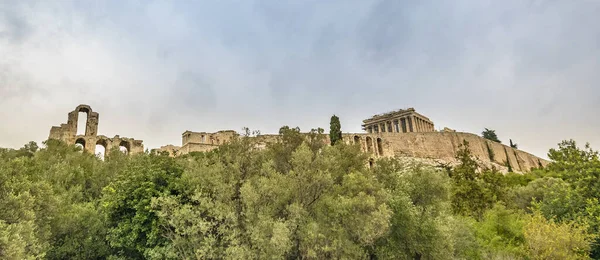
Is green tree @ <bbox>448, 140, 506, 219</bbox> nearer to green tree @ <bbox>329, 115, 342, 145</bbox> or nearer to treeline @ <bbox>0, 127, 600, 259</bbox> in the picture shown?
treeline @ <bbox>0, 127, 600, 259</bbox>

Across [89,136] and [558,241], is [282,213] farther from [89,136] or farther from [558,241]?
[89,136]

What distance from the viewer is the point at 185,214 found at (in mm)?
18266

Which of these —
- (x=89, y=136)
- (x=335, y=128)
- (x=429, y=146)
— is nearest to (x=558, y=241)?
(x=335, y=128)

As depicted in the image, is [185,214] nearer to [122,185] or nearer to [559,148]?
[122,185]

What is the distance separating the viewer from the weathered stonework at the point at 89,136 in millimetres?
52562

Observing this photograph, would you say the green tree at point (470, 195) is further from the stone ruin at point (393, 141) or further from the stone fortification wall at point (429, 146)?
the stone fortification wall at point (429, 146)

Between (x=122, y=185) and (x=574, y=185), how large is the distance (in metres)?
28.2

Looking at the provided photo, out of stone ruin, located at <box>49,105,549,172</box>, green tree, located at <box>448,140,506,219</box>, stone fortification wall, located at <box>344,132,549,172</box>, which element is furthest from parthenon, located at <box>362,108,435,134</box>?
green tree, located at <box>448,140,506,219</box>

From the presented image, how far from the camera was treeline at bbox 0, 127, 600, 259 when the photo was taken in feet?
57.1

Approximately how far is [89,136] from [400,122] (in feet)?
213

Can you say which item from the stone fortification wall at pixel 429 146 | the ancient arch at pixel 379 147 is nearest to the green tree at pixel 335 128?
the stone fortification wall at pixel 429 146

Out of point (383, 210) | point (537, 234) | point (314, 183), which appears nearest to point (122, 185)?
point (314, 183)

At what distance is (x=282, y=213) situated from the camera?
62.5ft

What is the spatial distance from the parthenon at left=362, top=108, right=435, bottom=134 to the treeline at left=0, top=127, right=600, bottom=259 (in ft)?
199
